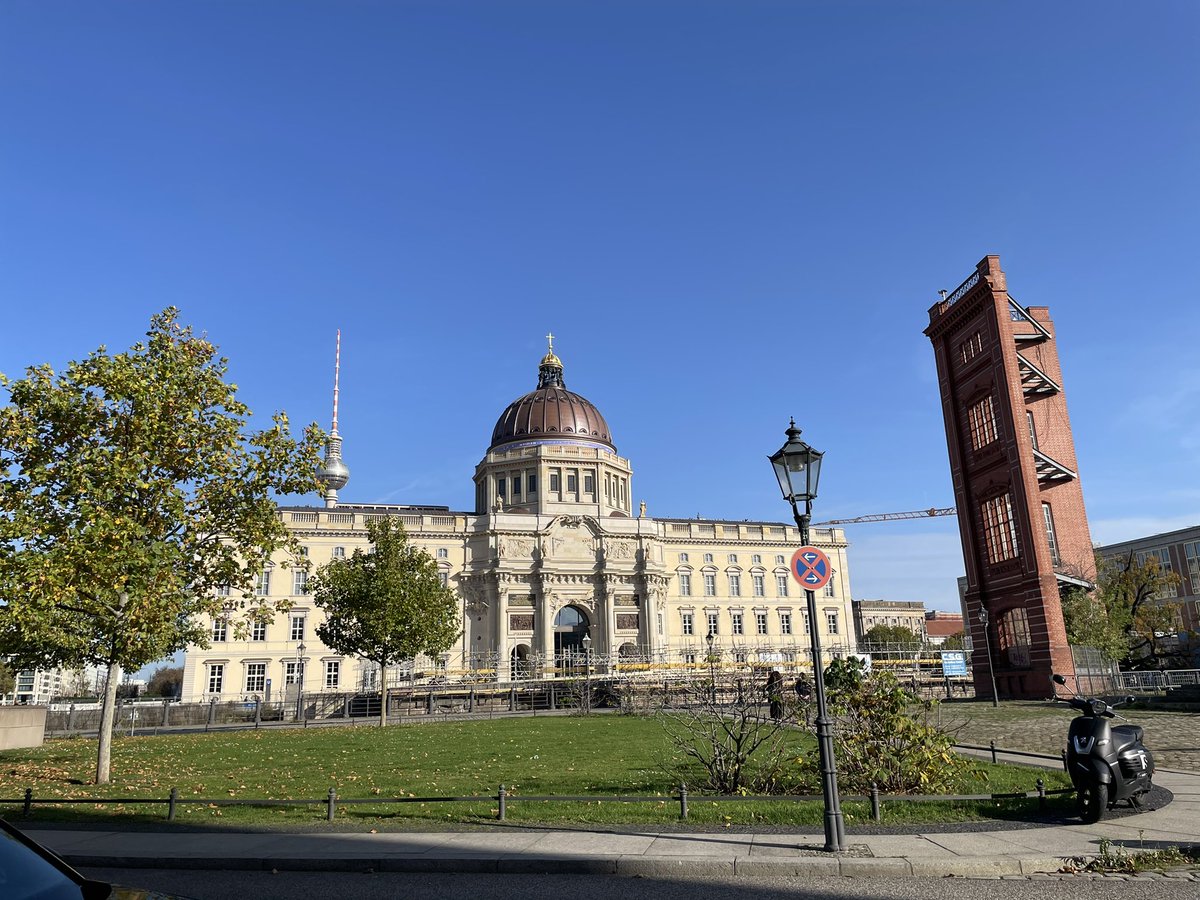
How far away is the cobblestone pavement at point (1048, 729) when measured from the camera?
18.2 metres

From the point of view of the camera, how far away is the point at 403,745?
89.7 ft

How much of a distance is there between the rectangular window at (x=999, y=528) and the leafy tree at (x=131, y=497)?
111 ft

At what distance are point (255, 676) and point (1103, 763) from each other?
75.5 metres

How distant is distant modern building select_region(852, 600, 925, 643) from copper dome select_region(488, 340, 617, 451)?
217 feet

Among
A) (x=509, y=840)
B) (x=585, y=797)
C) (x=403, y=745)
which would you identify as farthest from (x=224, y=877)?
(x=403, y=745)

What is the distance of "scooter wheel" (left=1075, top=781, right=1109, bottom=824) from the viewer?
36.0 feet

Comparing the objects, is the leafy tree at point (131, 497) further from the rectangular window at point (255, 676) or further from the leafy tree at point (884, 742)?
the rectangular window at point (255, 676)

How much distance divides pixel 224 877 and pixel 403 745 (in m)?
18.1

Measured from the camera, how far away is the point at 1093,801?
11.0 metres

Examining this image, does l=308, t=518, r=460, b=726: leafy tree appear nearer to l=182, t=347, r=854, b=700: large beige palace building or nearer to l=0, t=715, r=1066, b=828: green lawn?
l=0, t=715, r=1066, b=828: green lawn

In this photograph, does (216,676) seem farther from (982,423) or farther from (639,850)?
(639,850)

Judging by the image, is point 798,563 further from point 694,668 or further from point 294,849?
point 694,668

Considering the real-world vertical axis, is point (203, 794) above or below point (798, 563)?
below

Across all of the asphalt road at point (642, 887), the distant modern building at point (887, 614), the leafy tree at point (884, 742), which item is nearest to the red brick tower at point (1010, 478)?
the leafy tree at point (884, 742)
